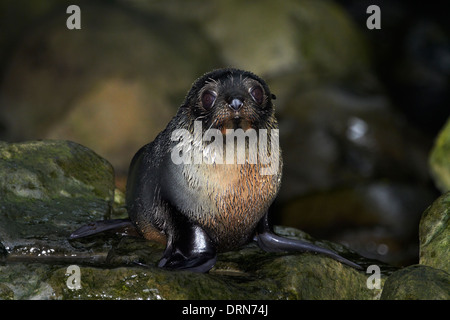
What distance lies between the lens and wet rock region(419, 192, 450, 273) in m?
7.43

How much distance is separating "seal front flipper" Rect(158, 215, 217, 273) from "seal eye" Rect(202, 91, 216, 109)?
1277 mm

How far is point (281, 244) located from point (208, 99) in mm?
1797

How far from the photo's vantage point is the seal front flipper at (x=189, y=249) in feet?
23.0

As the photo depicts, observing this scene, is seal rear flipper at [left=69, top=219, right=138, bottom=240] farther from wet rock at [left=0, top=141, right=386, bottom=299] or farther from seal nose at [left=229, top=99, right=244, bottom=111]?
seal nose at [left=229, top=99, right=244, bottom=111]

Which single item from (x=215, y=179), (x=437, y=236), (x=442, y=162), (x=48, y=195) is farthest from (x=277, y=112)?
(x=215, y=179)

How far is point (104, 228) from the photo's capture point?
8.28 metres

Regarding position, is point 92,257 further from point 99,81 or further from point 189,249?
point 99,81

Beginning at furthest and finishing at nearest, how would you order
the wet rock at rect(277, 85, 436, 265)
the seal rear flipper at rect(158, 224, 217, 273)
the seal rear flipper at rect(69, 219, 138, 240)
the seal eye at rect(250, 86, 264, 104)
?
1. the wet rock at rect(277, 85, 436, 265)
2. the seal rear flipper at rect(69, 219, 138, 240)
3. the seal eye at rect(250, 86, 264, 104)
4. the seal rear flipper at rect(158, 224, 217, 273)

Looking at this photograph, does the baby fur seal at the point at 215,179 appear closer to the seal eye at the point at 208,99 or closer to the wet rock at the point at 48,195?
the seal eye at the point at 208,99

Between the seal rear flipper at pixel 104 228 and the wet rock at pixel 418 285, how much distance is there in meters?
3.20

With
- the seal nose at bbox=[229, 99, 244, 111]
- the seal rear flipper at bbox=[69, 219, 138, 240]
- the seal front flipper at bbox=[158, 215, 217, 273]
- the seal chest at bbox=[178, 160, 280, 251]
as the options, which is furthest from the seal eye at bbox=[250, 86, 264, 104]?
the seal rear flipper at bbox=[69, 219, 138, 240]

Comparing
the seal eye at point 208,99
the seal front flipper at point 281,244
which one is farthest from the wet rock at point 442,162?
the seal eye at point 208,99

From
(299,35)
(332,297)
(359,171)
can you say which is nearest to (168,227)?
(332,297)

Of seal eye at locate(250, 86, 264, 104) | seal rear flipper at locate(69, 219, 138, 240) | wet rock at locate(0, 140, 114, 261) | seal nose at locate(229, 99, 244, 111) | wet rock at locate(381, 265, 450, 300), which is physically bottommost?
wet rock at locate(381, 265, 450, 300)
